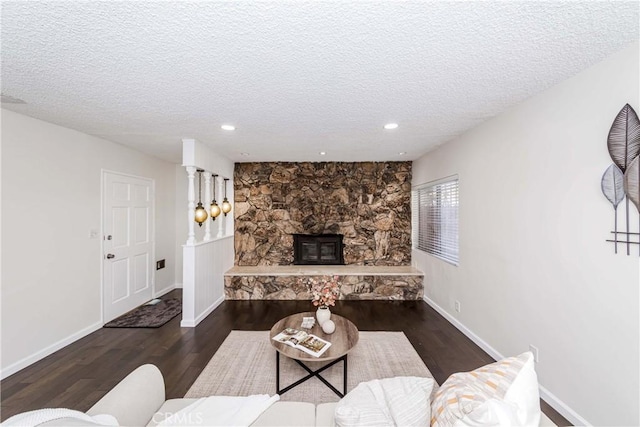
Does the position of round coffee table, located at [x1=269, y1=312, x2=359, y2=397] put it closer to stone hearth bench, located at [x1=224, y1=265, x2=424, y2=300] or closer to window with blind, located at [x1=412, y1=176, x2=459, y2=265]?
stone hearth bench, located at [x1=224, y1=265, x2=424, y2=300]

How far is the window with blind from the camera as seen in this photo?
140 inches

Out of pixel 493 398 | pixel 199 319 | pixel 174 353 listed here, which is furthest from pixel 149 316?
pixel 493 398

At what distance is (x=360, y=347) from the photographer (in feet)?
9.38

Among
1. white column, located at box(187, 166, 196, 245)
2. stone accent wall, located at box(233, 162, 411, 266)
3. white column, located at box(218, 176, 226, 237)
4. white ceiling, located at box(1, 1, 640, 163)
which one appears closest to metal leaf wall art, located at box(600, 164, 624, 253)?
white ceiling, located at box(1, 1, 640, 163)

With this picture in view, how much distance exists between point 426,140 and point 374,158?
1.26 metres

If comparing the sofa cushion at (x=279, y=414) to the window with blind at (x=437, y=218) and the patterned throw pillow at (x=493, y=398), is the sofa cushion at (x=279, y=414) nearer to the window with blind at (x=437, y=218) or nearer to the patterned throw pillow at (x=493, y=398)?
the patterned throw pillow at (x=493, y=398)

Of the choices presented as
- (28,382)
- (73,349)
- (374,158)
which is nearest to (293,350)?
(28,382)

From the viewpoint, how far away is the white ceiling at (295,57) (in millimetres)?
1233

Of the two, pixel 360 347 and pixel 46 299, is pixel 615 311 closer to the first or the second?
pixel 360 347

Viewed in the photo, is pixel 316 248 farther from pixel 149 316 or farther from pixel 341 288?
pixel 149 316

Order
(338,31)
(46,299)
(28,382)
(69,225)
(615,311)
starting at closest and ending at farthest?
(338,31) < (615,311) < (28,382) < (46,299) < (69,225)

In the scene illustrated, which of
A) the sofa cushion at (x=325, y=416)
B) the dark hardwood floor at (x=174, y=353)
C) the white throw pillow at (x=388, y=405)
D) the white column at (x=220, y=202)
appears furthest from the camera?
the white column at (x=220, y=202)

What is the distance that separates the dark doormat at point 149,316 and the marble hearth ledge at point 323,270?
921 millimetres

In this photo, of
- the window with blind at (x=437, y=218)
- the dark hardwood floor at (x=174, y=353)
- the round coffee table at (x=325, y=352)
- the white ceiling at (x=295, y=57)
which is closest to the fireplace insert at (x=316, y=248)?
the dark hardwood floor at (x=174, y=353)
